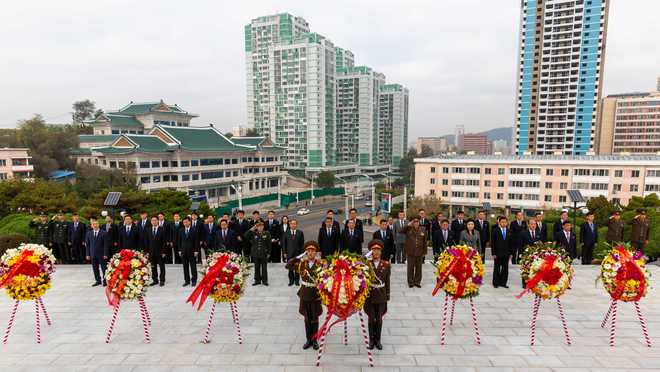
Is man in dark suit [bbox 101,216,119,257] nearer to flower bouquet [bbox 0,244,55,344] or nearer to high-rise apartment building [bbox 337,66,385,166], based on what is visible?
flower bouquet [bbox 0,244,55,344]

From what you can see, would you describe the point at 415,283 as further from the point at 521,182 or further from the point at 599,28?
the point at 599,28

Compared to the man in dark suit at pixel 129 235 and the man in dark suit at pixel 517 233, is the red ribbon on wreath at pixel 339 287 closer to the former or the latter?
the man in dark suit at pixel 517 233

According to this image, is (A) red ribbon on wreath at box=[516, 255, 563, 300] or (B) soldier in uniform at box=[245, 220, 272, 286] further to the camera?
(B) soldier in uniform at box=[245, 220, 272, 286]

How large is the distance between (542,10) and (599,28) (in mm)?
8946

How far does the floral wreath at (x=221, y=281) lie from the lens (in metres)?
6.18

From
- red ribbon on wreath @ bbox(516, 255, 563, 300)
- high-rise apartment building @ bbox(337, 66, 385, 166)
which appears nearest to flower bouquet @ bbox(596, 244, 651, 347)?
red ribbon on wreath @ bbox(516, 255, 563, 300)

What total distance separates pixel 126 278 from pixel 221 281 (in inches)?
68.9

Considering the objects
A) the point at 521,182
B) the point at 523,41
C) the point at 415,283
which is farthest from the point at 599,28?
the point at 415,283

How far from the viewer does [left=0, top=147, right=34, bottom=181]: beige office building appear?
3981 centimetres

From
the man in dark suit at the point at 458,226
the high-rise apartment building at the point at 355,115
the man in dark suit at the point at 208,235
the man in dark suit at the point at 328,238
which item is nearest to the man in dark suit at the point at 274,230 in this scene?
the man in dark suit at the point at 208,235

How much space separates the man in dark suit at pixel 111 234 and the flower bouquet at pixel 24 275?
2.61 meters

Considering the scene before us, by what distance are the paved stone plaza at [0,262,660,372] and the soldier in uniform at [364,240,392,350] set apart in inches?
12.6

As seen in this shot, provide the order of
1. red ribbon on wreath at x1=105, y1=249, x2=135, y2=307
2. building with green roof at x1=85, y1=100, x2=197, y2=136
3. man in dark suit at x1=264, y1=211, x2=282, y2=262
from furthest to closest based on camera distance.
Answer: building with green roof at x1=85, y1=100, x2=197, y2=136, man in dark suit at x1=264, y1=211, x2=282, y2=262, red ribbon on wreath at x1=105, y1=249, x2=135, y2=307

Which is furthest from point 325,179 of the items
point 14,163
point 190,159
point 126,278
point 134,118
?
point 126,278
